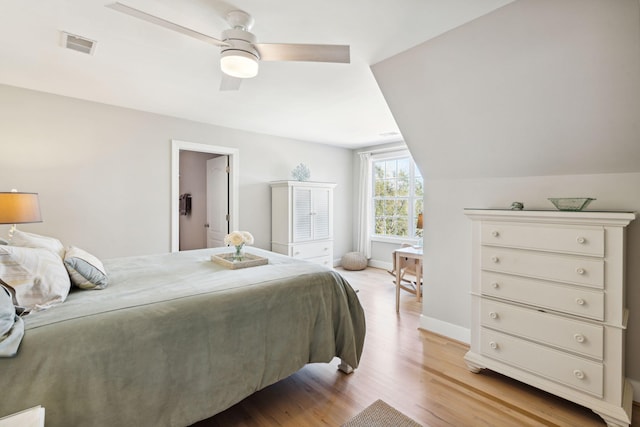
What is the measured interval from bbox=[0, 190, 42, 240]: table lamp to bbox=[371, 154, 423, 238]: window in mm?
4862

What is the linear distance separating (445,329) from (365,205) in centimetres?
325

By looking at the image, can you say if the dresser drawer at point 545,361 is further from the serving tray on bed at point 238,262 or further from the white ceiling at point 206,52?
the white ceiling at point 206,52

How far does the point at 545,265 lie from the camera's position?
6.34 ft

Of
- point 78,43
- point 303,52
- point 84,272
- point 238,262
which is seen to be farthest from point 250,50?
point 84,272

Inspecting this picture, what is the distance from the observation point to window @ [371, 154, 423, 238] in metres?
5.20

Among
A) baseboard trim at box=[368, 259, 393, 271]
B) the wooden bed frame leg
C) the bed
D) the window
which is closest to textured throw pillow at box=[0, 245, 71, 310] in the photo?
the bed

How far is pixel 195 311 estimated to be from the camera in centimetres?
150

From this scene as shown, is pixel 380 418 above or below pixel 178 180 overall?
below

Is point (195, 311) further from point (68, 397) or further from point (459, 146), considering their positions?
point (459, 146)

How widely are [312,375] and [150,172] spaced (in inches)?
119

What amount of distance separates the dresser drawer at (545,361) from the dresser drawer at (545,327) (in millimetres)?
49

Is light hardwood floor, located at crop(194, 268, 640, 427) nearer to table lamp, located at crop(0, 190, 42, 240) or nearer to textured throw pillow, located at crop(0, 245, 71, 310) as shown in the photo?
textured throw pillow, located at crop(0, 245, 71, 310)

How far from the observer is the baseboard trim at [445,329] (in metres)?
2.66

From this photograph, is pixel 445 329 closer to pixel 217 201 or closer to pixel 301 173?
pixel 301 173
